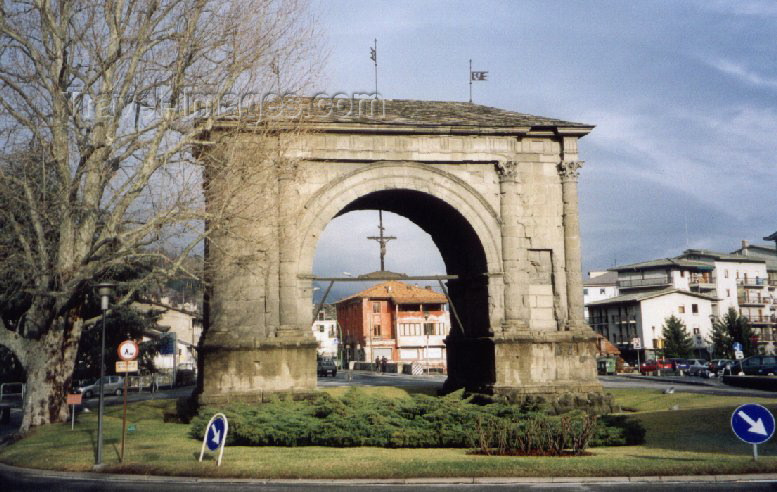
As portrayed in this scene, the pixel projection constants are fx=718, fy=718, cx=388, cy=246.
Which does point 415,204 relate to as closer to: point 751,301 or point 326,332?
point 751,301

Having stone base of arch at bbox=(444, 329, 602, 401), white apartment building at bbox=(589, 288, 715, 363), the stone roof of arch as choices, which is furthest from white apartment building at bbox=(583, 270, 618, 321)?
stone base of arch at bbox=(444, 329, 602, 401)

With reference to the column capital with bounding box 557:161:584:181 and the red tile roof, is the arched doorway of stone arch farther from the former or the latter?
the red tile roof

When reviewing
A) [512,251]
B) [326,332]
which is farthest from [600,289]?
[512,251]

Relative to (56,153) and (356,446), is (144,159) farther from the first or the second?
(356,446)

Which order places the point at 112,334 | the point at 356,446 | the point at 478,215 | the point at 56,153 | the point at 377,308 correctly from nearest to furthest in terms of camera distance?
1. the point at 356,446
2. the point at 56,153
3. the point at 478,215
4. the point at 112,334
5. the point at 377,308

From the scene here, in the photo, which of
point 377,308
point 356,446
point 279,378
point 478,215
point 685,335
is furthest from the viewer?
point 377,308

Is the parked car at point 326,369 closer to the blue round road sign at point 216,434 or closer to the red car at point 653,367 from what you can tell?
the red car at point 653,367

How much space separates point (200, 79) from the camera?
826 inches

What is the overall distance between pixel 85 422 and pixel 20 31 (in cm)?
1145

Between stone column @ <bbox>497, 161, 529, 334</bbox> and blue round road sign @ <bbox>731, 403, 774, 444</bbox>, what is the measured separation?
1160 centimetres

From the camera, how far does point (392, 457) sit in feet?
49.0

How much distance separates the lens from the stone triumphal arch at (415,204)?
73.0ft

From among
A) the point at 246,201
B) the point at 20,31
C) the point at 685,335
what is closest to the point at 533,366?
the point at 246,201

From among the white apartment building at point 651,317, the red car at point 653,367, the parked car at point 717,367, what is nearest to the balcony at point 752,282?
the white apartment building at point 651,317
